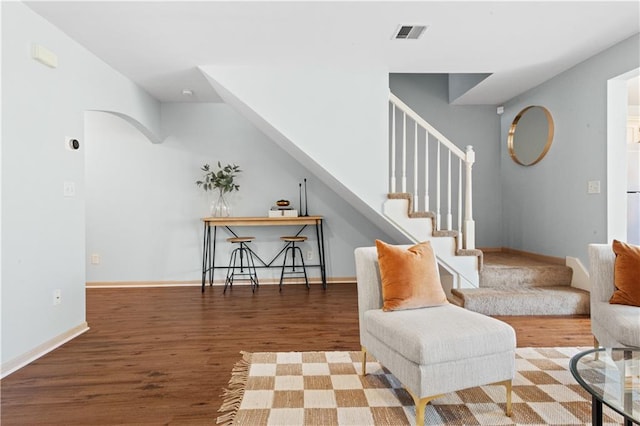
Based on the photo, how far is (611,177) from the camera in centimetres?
359

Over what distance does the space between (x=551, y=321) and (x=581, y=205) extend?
125cm

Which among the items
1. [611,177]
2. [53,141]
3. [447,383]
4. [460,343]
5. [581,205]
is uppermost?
[53,141]

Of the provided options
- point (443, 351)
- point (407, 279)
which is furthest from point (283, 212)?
point (443, 351)

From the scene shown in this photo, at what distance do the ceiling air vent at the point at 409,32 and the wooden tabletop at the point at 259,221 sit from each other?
2349 millimetres

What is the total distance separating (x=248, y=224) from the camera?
16.1 feet

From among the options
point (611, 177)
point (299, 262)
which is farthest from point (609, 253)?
point (299, 262)

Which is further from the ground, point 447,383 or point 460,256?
point 460,256

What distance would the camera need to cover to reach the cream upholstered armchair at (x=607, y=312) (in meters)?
2.13

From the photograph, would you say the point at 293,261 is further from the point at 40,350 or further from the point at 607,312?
the point at 607,312

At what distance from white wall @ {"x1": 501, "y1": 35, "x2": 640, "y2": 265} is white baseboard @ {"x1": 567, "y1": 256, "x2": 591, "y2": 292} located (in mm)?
58

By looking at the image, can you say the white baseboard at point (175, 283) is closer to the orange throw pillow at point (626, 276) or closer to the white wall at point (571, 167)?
the white wall at point (571, 167)

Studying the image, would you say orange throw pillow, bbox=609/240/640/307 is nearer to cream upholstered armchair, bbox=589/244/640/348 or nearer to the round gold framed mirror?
cream upholstered armchair, bbox=589/244/640/348

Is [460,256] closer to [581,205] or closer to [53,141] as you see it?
[581,205]

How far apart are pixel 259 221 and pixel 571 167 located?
349 centimetres
